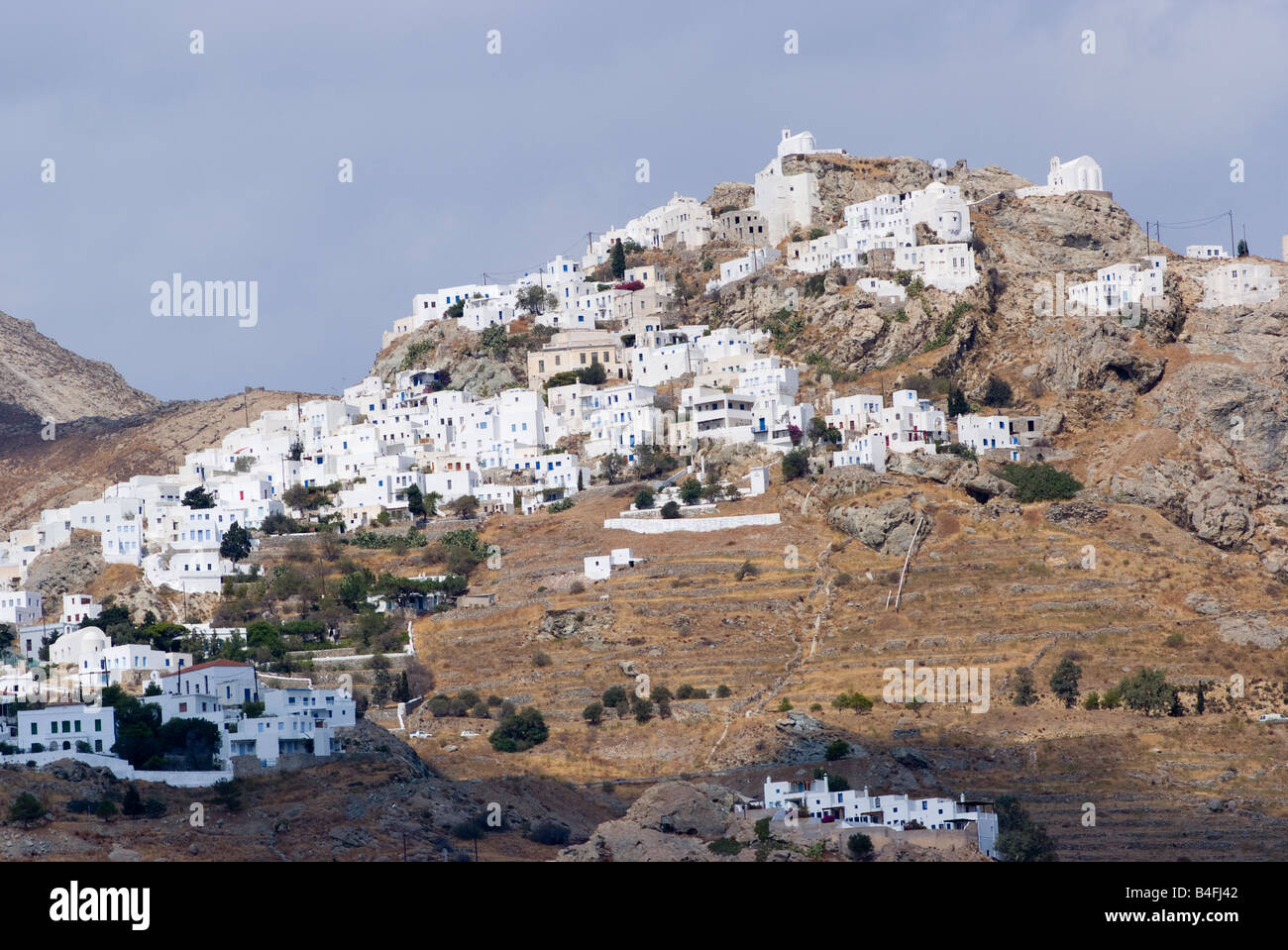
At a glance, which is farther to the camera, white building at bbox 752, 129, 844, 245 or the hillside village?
white building at bbox 752, 129, 844, 245

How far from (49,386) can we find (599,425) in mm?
56892

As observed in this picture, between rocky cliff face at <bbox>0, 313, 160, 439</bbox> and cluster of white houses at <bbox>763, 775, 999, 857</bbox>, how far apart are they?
75.0 metres

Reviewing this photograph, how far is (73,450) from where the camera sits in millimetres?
107375

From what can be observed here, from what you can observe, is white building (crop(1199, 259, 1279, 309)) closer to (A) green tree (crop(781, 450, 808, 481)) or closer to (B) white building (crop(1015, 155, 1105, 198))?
(B) white building (crop(1015, 155, 1105, 198))

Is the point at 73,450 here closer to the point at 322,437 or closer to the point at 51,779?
the point at 322,437

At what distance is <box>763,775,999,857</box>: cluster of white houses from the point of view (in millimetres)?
Result: 52406

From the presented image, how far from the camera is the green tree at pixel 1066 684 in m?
62.4

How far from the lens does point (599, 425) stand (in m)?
84.5

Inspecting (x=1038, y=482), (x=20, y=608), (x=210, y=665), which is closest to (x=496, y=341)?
(x=20, y=608)

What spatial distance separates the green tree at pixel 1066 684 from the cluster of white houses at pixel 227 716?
897 inches

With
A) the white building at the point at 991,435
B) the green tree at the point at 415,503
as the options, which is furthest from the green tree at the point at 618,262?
the white building at the point at 991,435

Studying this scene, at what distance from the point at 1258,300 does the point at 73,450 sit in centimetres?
6367

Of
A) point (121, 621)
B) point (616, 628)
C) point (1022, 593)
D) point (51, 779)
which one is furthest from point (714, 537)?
point (51, 779)

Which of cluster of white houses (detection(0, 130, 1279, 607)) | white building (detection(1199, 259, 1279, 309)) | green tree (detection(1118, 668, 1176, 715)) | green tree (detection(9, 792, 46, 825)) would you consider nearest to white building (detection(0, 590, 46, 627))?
cluster of white houses (detection(0, 130, 1279, 607))
